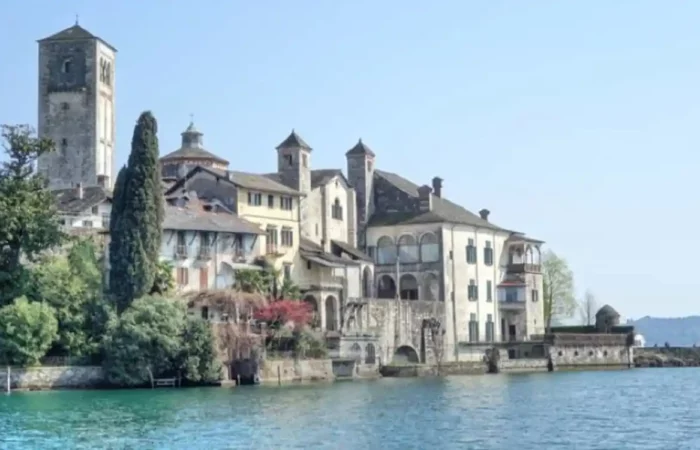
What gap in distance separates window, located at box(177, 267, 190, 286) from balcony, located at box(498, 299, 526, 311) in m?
34.8

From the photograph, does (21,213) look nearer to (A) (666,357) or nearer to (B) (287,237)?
(B) (287,237)

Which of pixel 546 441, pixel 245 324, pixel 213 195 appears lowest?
pixel 546 441

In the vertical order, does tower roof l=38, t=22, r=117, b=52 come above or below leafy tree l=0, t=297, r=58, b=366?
above

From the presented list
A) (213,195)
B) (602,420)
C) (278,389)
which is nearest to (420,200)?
(213,195)

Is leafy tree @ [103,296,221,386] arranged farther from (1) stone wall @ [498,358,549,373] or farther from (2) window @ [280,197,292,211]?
(1) stone wall @ [498,358,549,373]

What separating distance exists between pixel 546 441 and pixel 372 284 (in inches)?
2315

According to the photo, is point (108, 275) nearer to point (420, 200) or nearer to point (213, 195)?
point (213, 195)

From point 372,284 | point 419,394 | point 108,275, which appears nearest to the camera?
point 419,394

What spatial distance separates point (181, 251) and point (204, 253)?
67.6 inches

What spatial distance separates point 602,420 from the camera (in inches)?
2048

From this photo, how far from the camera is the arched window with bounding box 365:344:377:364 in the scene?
292 ft

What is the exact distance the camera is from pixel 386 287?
346 feet

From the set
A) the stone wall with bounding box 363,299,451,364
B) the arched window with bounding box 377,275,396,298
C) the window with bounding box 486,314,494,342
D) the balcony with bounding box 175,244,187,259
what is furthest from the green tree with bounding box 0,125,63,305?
the window with bounding box 486,314,494,342

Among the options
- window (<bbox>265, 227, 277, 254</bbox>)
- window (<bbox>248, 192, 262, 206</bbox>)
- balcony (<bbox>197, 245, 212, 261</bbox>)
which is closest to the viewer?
balcony (<bbox>197, 245, 212, 261</bbox>)
